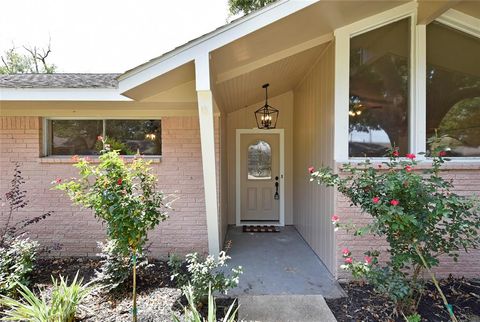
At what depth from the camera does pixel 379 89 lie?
3492 mm

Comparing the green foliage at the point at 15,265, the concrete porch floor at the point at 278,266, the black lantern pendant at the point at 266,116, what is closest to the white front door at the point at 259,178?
the black lantern pendant at the point at 266,116

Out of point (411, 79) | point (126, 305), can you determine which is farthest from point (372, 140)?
point (126, 305)

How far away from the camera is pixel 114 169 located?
253cm

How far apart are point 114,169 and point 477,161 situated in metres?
4.46

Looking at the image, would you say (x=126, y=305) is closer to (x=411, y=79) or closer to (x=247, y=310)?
(x=247, y=310)

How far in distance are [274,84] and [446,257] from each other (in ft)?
12.6

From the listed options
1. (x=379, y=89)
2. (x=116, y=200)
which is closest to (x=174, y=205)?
(x=116, y=200)

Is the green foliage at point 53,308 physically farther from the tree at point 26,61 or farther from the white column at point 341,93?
the tree at point 26,61

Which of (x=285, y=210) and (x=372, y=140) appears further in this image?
(x=285, y=210)

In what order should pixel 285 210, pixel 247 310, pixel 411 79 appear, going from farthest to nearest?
pixel 285 210, pixel 411 79, pixel 247 310

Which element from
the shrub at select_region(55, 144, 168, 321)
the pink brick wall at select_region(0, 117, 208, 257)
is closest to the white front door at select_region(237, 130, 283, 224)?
the pink brick wall at select_region(0, 117, 208, 257)

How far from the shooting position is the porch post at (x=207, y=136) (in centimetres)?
281

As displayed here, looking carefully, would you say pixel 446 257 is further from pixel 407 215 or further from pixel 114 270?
pixel 114 270

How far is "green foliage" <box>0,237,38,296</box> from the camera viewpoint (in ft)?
9.78
